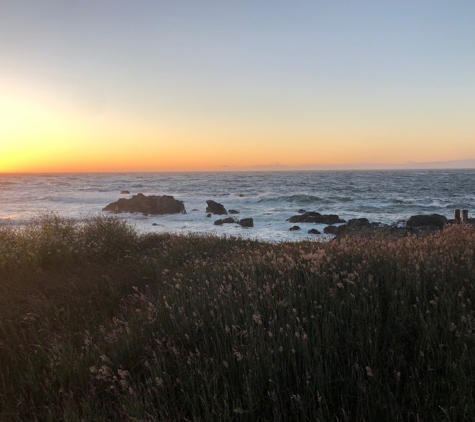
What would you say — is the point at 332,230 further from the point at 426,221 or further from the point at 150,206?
the point at 150,206

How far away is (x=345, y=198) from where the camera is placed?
41438 mm

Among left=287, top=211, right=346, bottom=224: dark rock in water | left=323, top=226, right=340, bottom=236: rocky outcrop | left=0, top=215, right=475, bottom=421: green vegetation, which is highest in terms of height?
left=0, top=215, right=475, bottom=421: green vegetation

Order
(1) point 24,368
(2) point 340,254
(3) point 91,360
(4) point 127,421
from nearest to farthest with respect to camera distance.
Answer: (4) point 127,421 < (3) point 91,360 < (1) point 24,368 < (2) point 340,254

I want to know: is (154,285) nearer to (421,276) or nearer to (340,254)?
(340,254)

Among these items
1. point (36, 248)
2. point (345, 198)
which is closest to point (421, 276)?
point (36, 248)

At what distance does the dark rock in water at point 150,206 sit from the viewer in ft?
103

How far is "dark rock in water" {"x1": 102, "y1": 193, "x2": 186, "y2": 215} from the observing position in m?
31.4

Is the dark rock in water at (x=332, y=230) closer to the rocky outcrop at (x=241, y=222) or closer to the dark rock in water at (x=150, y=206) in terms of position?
the rocky outcrop at (x=241, y=222)

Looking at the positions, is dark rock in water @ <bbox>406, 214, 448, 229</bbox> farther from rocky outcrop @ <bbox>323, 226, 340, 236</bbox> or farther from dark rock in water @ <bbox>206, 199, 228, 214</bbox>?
dark rock in water @ <bbox>206, 199, 228, 214</bbox>

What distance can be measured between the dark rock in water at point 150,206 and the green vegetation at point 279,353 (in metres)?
26.0

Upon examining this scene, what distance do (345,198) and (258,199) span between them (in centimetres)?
1106

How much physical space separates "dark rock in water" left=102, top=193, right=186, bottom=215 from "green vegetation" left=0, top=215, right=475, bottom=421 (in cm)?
2598

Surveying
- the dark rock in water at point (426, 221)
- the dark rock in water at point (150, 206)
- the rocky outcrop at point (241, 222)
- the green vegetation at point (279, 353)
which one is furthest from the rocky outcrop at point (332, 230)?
the dark rock in water at point (150, 206)

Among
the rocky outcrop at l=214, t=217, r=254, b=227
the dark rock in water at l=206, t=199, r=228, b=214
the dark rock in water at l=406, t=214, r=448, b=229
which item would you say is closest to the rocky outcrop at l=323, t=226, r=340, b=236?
the dark rock in water at l=406, t=214, r=448, b=229
